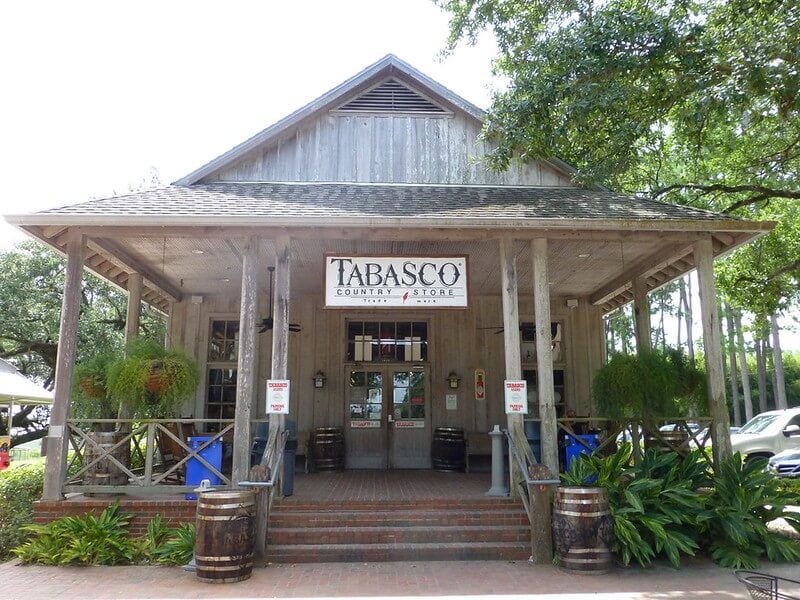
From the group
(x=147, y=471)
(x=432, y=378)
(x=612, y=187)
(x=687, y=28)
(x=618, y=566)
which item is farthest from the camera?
(x=432, y=378)

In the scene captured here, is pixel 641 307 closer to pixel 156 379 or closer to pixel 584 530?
pixel 584 530

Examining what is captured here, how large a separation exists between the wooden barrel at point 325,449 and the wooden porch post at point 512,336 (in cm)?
420

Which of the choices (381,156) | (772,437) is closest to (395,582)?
(381,156)

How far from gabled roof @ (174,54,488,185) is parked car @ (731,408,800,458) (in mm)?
10088

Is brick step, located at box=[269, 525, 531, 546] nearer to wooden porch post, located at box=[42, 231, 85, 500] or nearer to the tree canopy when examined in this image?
wooden porch post, located at box=[42, 231, 85, 500]

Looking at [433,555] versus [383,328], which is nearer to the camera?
[433,555]

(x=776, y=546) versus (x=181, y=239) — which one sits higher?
(x=181, y=239)

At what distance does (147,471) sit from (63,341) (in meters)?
1.88

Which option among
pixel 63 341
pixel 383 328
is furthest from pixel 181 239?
pixel 383 328

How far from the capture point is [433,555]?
673 centimetres

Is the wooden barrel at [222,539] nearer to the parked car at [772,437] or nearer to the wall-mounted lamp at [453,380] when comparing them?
the wall-mounted lamp at [453,380]

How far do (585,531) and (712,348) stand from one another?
3.21m

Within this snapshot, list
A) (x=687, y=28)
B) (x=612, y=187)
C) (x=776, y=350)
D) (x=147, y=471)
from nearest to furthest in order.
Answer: (x=147, y=471) → (x=687, y=28) → (x=612, y=187) → (x=776, y=350)

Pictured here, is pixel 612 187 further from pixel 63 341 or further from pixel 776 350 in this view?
pixel 776 350
